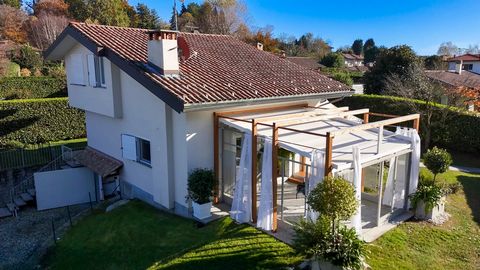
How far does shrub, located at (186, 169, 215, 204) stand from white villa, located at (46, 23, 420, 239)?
101 centimetres

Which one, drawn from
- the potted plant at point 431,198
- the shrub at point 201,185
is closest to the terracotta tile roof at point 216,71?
the shrub at point 201,185

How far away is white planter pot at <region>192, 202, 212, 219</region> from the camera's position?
18194 mm

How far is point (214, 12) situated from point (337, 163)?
82972mm

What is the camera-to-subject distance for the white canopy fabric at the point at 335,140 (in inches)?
630

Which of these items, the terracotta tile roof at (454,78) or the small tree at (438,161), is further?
the terracotta tile roof at (454,78)

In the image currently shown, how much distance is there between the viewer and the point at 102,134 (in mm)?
26688

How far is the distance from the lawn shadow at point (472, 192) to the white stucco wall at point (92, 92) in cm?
2165

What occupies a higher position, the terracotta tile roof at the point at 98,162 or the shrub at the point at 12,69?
the shrub at the point at 12,69

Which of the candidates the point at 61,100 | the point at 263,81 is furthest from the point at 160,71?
the point at 61,100

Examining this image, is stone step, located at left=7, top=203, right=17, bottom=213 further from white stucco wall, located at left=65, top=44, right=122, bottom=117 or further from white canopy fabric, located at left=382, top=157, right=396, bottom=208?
white canopy fabric, located at left=382, top=157, right=396, bottom=208

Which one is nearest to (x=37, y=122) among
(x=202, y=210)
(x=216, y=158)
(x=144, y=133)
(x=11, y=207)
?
(x=11, y=207)

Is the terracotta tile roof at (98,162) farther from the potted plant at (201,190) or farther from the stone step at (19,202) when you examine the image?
the potted plant at (201,190)

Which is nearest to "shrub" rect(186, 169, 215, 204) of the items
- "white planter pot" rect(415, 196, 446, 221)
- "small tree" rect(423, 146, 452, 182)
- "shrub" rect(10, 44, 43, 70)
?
"white planter pot" rect(415, 196, 446, 221)

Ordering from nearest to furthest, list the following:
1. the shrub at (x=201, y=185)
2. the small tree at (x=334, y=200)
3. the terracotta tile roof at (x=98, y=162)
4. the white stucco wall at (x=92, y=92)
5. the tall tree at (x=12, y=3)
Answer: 1. the small tree at (x=334, y=200)
2. the shrub at (x=201, y=185)
3. the white stucco wall at (x=92, y=92)
4. the terracotta tile roof at (x=98, y=162)
5. the tall tree at (x=12, y=3)
